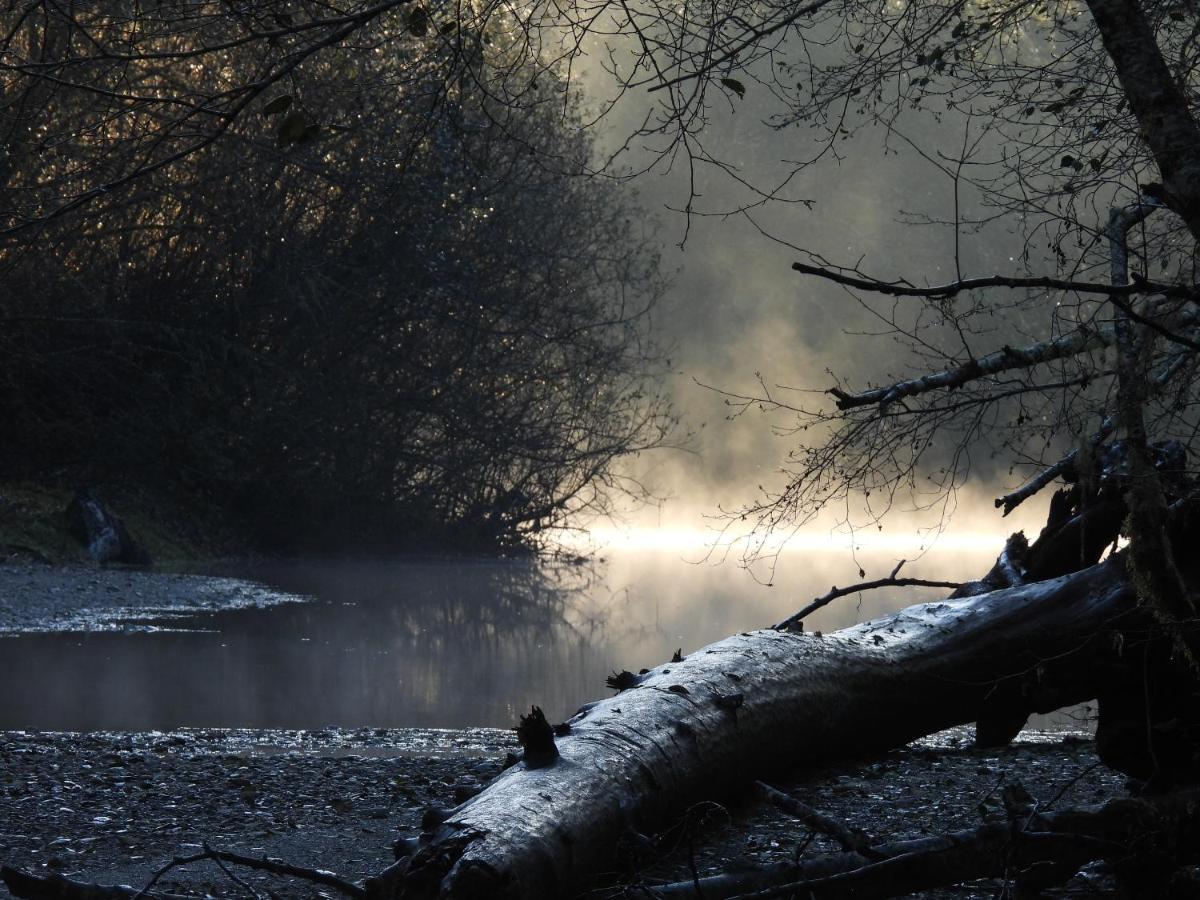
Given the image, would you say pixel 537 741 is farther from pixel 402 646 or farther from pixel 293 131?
pixel 402 646

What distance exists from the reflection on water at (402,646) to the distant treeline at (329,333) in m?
1.52

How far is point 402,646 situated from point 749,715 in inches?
269

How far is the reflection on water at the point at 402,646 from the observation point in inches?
315

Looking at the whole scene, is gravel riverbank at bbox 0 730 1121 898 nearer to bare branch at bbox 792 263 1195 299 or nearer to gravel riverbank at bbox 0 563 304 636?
bare branch at bbox 792 263 1195 299

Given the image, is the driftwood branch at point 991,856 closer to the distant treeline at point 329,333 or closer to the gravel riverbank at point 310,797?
the gravel riverbank at point 310,797

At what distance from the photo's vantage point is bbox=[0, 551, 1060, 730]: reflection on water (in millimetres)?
7996

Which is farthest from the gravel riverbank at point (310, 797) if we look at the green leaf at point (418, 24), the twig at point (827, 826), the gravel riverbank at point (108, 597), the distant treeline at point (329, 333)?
the distant treeline at point (329, 333)

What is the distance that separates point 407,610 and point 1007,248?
1474 inches

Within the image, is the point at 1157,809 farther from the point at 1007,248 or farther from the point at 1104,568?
the point at 1007,248

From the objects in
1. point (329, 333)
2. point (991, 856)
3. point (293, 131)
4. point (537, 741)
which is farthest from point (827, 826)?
point (329, 333)

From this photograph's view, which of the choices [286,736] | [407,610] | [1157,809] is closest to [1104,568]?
[1157,809]

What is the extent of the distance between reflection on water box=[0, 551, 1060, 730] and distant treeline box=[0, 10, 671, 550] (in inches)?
59.9

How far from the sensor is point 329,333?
1759 cm

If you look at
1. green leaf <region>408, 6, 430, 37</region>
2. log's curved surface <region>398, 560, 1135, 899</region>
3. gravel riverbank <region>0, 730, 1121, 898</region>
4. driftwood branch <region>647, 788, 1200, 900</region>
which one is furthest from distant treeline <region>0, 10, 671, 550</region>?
driftwood branch <region>647, 788, 1200, 900</region>
